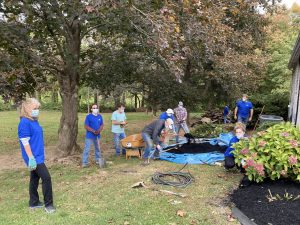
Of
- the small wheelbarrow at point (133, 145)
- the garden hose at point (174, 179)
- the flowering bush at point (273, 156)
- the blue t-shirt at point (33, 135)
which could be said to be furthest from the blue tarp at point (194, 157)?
the blue t-shirt at point (33, 135)

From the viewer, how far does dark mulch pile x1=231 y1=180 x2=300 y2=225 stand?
516cm

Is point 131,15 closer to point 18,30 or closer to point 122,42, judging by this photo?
point 18,30

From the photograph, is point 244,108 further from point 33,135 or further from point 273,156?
point 33,135

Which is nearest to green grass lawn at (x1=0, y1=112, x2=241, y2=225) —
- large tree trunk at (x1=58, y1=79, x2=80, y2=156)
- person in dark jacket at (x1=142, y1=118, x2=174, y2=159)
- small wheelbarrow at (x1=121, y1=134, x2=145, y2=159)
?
person in dark jacket at (x1=142, y1=118, x2=174, y2=159)

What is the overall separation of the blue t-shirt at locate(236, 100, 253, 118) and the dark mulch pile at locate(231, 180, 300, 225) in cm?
663

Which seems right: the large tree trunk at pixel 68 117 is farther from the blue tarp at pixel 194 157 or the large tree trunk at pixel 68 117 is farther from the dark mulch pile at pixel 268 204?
the dark mulch pile at pixel 268 204

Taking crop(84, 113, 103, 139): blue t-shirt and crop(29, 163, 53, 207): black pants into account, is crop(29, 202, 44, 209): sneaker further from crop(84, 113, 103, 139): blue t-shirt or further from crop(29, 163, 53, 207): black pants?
crop(84, 113, 103, 139): blue t-shirt

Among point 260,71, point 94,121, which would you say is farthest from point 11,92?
point 260,71

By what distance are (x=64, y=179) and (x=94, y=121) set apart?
191 centimetres

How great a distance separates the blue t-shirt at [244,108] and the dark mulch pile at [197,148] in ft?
9.33

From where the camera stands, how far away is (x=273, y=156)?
6656mm

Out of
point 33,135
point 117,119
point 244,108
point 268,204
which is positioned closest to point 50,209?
point 33,135

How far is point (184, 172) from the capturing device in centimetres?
836

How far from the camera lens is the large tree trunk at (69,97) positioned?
10922 mm
